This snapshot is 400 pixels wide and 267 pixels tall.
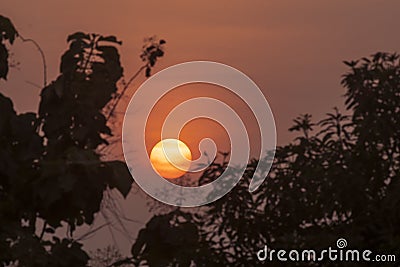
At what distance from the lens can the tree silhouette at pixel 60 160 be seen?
6.35 metres

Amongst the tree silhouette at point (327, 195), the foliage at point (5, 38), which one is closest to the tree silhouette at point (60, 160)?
the foliage at point (5, 38)

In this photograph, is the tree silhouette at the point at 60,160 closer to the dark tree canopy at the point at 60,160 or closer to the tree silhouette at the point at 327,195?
the dark tree canopy at the point at 60,160

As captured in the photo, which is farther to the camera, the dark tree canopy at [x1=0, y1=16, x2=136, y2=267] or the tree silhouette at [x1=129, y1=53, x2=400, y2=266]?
the tree silhouette at [x1=129, y1=53, x2=400, y2=266]

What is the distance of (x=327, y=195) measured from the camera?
8336 mm

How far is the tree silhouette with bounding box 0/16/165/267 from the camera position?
6348mm

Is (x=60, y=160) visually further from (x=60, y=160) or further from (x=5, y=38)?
(x=5, y=38)

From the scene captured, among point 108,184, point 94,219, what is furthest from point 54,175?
point 94,219

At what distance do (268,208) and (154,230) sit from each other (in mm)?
2169

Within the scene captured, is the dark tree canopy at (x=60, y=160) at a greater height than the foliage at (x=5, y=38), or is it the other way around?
the foliage at (x=5, y=38)

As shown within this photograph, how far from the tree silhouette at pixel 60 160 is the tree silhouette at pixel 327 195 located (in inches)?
57.6

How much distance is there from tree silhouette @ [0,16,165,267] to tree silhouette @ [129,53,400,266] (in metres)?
1.46

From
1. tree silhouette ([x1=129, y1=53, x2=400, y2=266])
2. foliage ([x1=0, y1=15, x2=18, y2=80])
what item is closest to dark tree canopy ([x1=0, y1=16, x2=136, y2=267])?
foliage ([x1=0, y1=15, x2=18, y2=80])

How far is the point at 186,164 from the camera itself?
8.59 meters

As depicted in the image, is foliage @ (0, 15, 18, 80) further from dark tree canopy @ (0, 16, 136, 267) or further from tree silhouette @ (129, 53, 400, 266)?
tree silhouette @ (129, 53, 400, 266)
